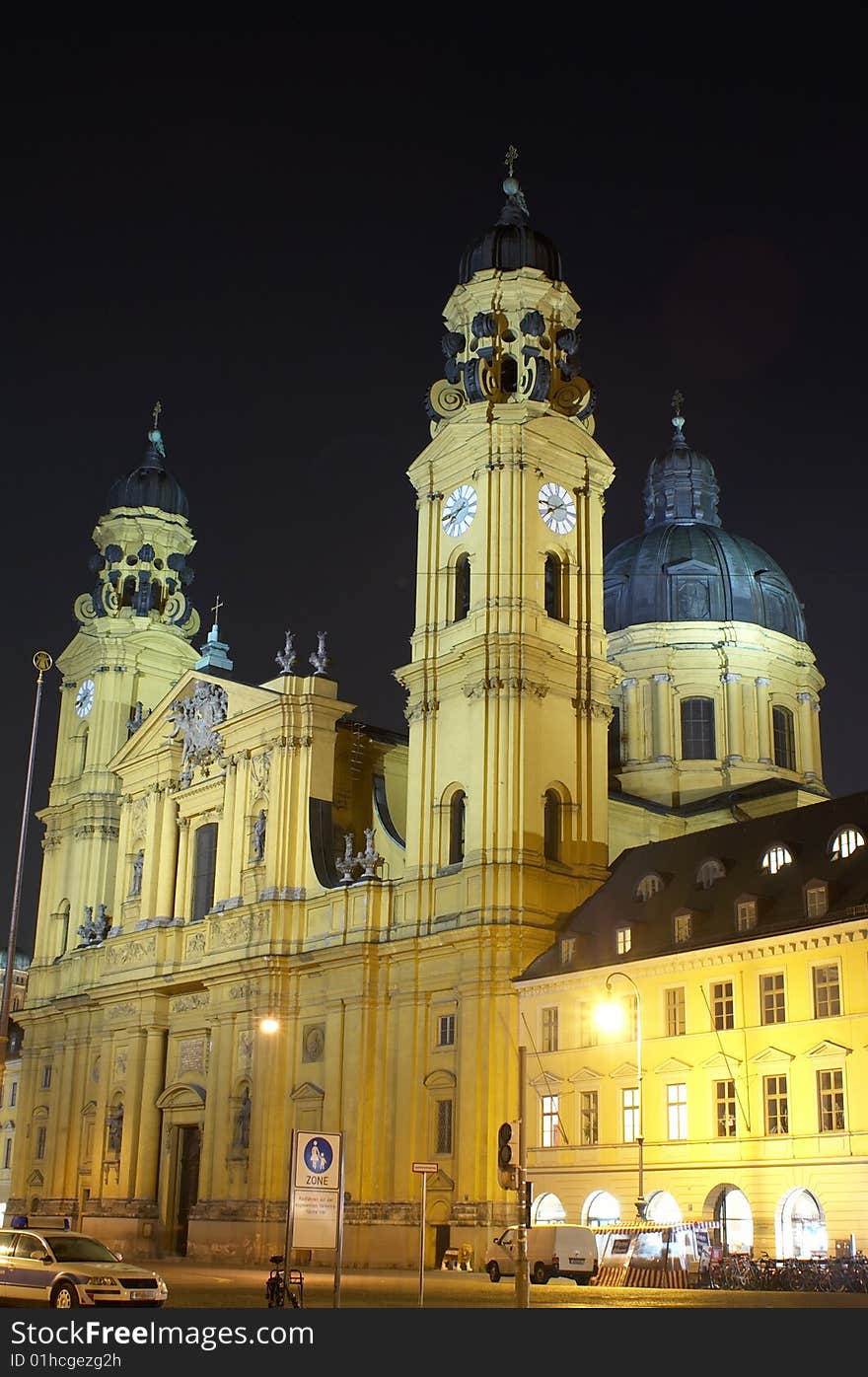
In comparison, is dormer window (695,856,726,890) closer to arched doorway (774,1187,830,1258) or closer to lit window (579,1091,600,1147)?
lit window (579,1091,600,1147)

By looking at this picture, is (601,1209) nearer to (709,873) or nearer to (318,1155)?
(709,873)

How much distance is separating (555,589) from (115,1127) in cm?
2831

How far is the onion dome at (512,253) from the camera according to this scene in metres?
61.6

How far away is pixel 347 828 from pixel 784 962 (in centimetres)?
2316

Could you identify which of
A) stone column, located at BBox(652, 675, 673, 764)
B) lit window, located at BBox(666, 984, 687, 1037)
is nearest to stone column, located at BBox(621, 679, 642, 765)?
stone column, located at BBox(652, 675, 673, 764)

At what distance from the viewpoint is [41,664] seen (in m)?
43.6

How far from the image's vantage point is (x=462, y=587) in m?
59.5

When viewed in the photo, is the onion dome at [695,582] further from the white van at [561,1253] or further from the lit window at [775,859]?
the white van at [561,1253]

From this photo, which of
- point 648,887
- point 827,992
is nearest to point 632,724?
point 648,887

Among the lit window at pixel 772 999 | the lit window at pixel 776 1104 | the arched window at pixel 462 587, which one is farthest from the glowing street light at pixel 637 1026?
the arched window at pixel 462 587

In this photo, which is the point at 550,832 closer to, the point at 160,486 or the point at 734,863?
the point at 734,863

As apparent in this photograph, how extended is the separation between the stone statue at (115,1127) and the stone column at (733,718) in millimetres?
28842

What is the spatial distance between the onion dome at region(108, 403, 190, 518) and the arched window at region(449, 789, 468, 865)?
33088mm

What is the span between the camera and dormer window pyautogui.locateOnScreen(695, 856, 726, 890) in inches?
1949
